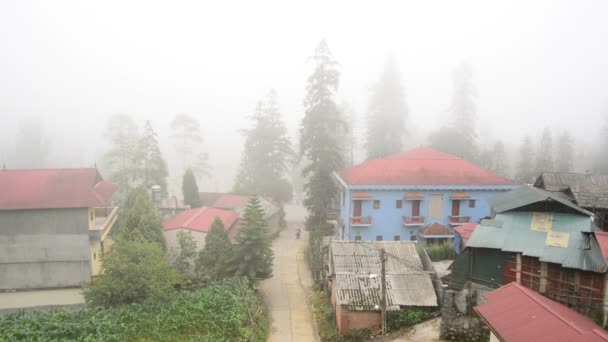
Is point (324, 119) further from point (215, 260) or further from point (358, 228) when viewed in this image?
point (215, 260)

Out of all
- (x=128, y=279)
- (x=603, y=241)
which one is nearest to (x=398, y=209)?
(x=603, y=241)

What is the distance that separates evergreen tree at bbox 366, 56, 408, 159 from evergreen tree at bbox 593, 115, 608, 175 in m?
25.1

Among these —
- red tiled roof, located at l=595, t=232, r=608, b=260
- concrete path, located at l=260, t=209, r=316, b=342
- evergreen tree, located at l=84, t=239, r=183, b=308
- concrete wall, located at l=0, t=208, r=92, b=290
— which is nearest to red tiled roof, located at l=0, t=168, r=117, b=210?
concrete wall, located at l=0, t=208, r=92, b=290

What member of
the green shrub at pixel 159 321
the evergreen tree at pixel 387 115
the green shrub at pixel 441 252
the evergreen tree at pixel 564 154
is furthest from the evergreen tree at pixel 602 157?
the green shrub at pixel 159 321

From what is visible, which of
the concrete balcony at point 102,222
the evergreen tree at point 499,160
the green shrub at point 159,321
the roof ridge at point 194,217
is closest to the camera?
the green shrub at point 159,321

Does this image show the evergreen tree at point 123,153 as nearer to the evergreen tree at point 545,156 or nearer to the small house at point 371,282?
the small house at point 371,282

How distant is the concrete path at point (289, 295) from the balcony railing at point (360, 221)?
5016 millimetres

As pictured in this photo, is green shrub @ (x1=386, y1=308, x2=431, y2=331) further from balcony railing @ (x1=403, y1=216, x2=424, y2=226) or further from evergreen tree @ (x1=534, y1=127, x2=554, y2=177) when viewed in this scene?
evergreen tree @ (x1=534, y1=127, x2=554, y2=177)

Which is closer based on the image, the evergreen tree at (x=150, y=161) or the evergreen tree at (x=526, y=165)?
the evergreen tree at (x=150, y=161)

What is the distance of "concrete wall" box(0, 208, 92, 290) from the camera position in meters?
26.6

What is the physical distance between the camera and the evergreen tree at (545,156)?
185 ft

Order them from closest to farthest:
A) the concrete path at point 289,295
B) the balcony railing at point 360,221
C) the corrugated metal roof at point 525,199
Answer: the corrugated metal roof at point 525,199, the concrete path at point 289,295, the balcony railing at point 360,221

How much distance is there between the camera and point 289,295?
30.2 m

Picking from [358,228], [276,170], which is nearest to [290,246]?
[358,228]
